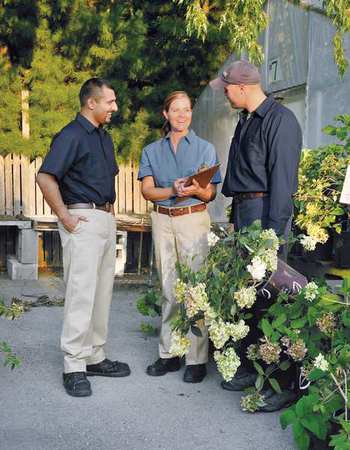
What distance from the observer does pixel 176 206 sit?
13.5 ft

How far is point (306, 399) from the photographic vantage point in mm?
2984

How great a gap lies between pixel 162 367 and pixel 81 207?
128cm

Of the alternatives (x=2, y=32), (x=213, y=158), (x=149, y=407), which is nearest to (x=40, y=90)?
(x=2, y=32)

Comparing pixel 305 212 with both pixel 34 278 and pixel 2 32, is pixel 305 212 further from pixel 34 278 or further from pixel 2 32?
pixel 2 32

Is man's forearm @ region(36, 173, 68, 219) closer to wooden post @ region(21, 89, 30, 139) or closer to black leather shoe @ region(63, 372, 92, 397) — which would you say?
black leather shoe @ region(63, 372, 92, 397)

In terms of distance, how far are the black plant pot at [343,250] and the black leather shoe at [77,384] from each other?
5.84 feet

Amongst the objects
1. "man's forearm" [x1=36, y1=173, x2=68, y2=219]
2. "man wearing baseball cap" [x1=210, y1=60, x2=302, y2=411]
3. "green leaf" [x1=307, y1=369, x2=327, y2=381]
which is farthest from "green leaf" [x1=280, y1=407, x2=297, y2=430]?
"man's forearm" [x1=36, y1=173, x2=68, y2=219]

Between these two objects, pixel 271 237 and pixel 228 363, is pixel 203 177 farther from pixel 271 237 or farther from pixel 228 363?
pixel 228 363

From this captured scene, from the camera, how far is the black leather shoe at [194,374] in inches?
163

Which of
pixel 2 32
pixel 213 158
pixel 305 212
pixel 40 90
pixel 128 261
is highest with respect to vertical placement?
pixel 2 32

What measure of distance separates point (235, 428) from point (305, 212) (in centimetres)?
148

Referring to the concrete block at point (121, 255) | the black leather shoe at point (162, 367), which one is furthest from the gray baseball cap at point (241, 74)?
the concrete block at point (121, 255)

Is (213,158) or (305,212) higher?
(213,158)

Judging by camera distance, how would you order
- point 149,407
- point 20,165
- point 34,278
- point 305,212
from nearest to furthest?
point 149,407 → point 305,212 → point 34,278 → point 20,165
